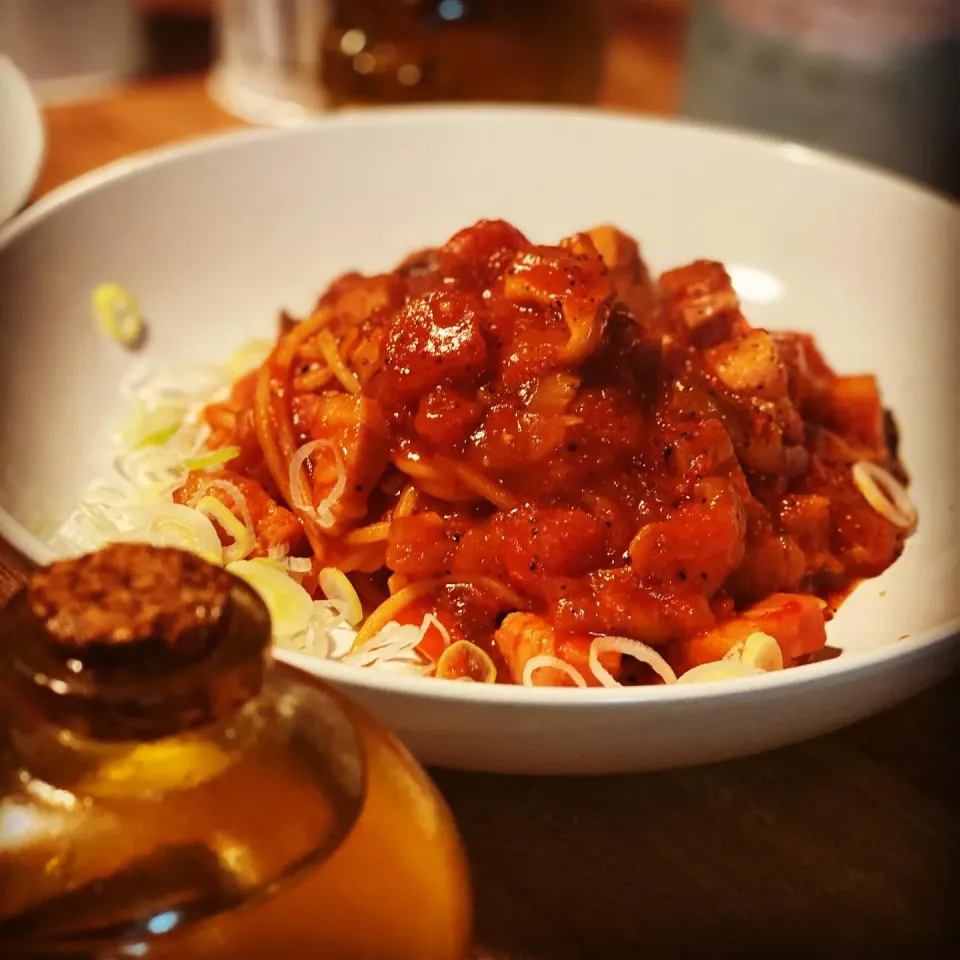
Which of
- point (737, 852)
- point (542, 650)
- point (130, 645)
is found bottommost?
point (737, 852)

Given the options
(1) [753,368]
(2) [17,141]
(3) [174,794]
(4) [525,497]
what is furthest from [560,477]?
(2) [17,141]

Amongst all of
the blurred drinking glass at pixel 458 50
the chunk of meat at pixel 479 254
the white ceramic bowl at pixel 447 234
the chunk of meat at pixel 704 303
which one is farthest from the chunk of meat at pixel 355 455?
the blurred drinking glass at pixel 458 50

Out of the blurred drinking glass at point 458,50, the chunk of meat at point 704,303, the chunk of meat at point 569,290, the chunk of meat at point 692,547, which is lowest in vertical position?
the chunk of meat at point 692,547

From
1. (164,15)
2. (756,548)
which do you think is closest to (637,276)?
(756,548)

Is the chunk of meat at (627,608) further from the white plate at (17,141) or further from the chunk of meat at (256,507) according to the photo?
the white plate at (17,141)

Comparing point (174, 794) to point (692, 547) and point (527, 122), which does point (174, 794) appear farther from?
point (527, 122)

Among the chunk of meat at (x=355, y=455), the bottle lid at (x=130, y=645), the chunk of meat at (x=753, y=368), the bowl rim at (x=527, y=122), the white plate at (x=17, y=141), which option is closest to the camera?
the bottle lid at (x=130, y=645)
